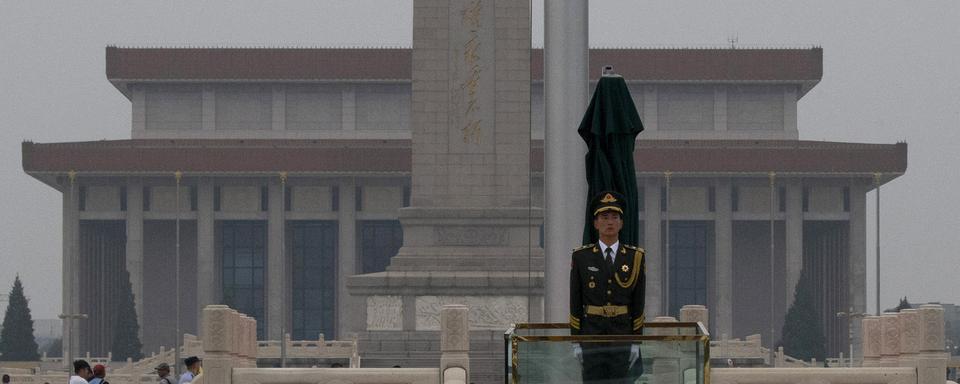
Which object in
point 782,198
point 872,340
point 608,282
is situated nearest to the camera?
point 608,282

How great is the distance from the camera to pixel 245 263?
107m

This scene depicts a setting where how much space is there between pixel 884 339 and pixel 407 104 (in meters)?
87.7

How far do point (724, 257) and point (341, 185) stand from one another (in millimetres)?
21873

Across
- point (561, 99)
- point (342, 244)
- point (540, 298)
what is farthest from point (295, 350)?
point (561, 99)

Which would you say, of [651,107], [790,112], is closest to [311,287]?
[651,107]

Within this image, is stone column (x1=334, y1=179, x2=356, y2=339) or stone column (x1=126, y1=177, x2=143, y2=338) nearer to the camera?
stone column (x1=126, y1=177, x2=143, y2=338)

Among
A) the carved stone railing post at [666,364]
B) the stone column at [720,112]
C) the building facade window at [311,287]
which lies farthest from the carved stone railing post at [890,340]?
the stone column at [720,112]

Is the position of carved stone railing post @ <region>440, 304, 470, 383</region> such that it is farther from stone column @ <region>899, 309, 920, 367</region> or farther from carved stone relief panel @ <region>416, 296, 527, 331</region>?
carved stone relief panel @ <region>416, 296, 527, 331</region>

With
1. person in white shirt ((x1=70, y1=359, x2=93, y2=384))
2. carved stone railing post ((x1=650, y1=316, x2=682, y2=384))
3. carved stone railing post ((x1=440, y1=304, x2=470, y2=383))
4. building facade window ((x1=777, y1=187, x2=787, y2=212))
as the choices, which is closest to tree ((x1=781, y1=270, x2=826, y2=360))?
building facade window ((x1=777, y1=187, x2=787, y2=212))

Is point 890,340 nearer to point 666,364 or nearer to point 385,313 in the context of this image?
point 666,364

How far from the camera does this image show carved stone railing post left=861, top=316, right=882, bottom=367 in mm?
24406

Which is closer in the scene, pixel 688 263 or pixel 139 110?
pixel 688 263

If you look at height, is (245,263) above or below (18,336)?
above

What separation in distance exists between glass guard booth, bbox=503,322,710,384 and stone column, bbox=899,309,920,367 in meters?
13.3
